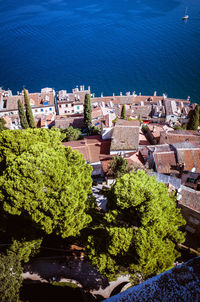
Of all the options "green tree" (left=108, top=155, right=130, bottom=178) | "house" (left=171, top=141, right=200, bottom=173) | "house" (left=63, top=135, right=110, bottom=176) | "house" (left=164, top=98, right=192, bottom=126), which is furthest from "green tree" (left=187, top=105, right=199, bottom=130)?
"green tree" (left=108, top=155, right=130, bottom=178)

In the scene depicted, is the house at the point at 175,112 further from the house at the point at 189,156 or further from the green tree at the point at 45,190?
the green tree at the point at 45,190

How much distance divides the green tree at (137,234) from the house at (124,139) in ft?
58.7

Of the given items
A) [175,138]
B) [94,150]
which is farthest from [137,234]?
[175,138]

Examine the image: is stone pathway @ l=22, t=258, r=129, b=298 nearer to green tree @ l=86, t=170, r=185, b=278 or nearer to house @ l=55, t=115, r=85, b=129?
green tree @ l=86, t=170, r=185, b=278

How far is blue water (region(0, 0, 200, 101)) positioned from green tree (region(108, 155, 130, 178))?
2360 inches

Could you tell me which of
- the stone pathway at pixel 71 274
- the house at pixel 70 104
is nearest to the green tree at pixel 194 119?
the house at pixel 70 104

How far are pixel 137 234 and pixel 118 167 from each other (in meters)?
15.1

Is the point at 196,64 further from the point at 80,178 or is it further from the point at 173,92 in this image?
the point at 80,178

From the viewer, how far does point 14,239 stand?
19281 millimetres

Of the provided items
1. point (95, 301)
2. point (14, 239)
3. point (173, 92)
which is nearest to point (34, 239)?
point (14, 239)

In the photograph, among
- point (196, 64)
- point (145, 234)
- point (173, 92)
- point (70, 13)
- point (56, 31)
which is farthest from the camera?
point (70, 13)

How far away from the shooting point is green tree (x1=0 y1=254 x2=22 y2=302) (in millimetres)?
14648

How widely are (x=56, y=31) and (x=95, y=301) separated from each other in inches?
6091

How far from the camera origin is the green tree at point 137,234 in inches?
590
